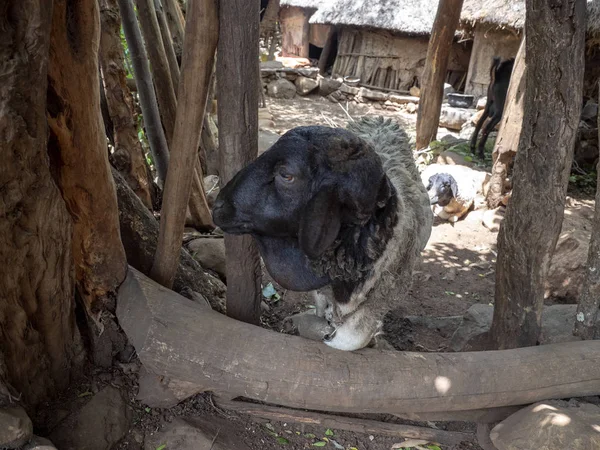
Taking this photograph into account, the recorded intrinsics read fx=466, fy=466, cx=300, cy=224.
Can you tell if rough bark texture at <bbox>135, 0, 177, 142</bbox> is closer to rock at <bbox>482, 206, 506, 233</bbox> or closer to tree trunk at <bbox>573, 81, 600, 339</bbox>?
tree trunk at <bbox>573, 81, 600, 339</bbox>

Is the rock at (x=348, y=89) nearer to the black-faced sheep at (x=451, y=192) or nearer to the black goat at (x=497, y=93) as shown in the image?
the black goat at (x=497, y=93)

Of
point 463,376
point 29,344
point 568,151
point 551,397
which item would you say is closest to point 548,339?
point 551,397

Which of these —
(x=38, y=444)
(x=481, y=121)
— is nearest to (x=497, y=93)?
(x=481, y=121)

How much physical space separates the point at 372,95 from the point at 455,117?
3.82m

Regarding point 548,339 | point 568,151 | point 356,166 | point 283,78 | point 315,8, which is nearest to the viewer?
point 356,166

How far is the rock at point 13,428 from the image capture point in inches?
70.7

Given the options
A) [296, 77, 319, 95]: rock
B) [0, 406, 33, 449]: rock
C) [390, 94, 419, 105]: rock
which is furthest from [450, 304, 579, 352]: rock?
[296, 77, 319, 95]: rock

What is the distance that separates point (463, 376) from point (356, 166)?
1.37m

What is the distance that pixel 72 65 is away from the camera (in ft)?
6.54

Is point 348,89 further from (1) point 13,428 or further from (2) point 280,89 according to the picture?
(1) point 13,428

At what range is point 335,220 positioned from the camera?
71.8 inches

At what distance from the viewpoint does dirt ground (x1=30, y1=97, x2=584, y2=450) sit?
95.9 inches

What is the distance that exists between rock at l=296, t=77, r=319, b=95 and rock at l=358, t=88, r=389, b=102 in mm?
1479

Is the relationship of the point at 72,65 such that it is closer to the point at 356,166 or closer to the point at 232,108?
the point at 232,108
